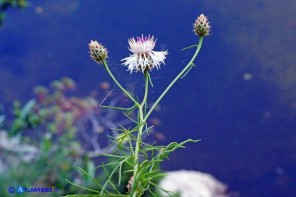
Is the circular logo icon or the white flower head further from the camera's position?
the circular logo icon

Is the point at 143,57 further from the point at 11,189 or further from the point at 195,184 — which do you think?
the point at 195,184

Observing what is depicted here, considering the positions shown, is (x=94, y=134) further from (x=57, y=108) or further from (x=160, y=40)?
(x=160, y=40)

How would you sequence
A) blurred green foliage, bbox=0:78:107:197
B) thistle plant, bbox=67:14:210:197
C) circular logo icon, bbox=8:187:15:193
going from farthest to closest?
blurred green foliage, bbox=0:78:107:197 < circular logo icon, bbox=8:187:15:193 < thistle plant, bbox=67:14:210:197

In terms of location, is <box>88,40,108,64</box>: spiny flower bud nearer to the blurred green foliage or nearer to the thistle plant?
the thistle plant

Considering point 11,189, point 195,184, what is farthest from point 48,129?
point 11,189

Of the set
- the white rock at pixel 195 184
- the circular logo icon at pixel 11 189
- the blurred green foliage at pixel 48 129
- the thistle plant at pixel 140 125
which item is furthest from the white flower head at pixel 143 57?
the white rock at pixel 195 184

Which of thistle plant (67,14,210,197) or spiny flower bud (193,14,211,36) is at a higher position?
spiny flower bud (193,14,211,36)

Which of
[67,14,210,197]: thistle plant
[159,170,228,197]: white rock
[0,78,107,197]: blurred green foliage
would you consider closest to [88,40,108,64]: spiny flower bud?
[67,14,210,197]: thistle plant

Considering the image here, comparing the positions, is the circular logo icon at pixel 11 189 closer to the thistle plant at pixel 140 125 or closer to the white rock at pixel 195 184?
the white rock at pixel 195 184
